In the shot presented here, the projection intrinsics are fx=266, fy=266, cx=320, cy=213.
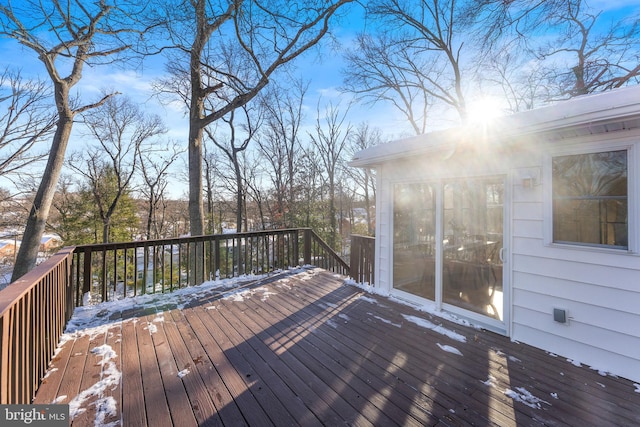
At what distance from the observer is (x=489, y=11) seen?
285 inches

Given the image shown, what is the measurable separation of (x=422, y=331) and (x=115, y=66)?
7207 millimetres

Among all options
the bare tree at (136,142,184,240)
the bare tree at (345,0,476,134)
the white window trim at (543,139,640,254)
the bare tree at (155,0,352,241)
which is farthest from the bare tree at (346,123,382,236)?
the white window trim at (543,139,640,254)

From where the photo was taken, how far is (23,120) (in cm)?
802

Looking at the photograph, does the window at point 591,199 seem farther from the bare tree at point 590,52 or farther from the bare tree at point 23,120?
the bare tree at point 23,120

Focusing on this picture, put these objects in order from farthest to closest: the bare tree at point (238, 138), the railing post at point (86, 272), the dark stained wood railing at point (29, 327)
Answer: the bare tree at point (238, 138) < the railing post at point (86, 272) < the dark stained wood railing at point (29, 327)

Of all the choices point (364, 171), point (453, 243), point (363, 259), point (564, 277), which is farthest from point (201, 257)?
point (364, 171)

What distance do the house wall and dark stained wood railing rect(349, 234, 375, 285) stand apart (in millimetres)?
2045

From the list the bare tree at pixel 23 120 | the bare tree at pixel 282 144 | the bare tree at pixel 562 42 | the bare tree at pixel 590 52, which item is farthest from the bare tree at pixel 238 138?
the bare tree at pixel 590 52

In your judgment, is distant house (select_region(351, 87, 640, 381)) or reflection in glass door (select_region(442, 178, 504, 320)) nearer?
distant house (select_region(351, 87, 640, 381))

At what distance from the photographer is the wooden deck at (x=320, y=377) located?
183 centimetres

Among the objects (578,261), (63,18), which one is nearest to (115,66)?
(63,18)

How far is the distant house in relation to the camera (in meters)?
2.29

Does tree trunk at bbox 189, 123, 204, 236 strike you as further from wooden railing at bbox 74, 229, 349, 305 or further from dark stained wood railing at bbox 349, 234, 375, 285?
dark stained wood railing at bbox 349, 234, 375, 285

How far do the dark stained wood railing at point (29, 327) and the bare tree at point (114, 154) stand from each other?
13869 millimetres
